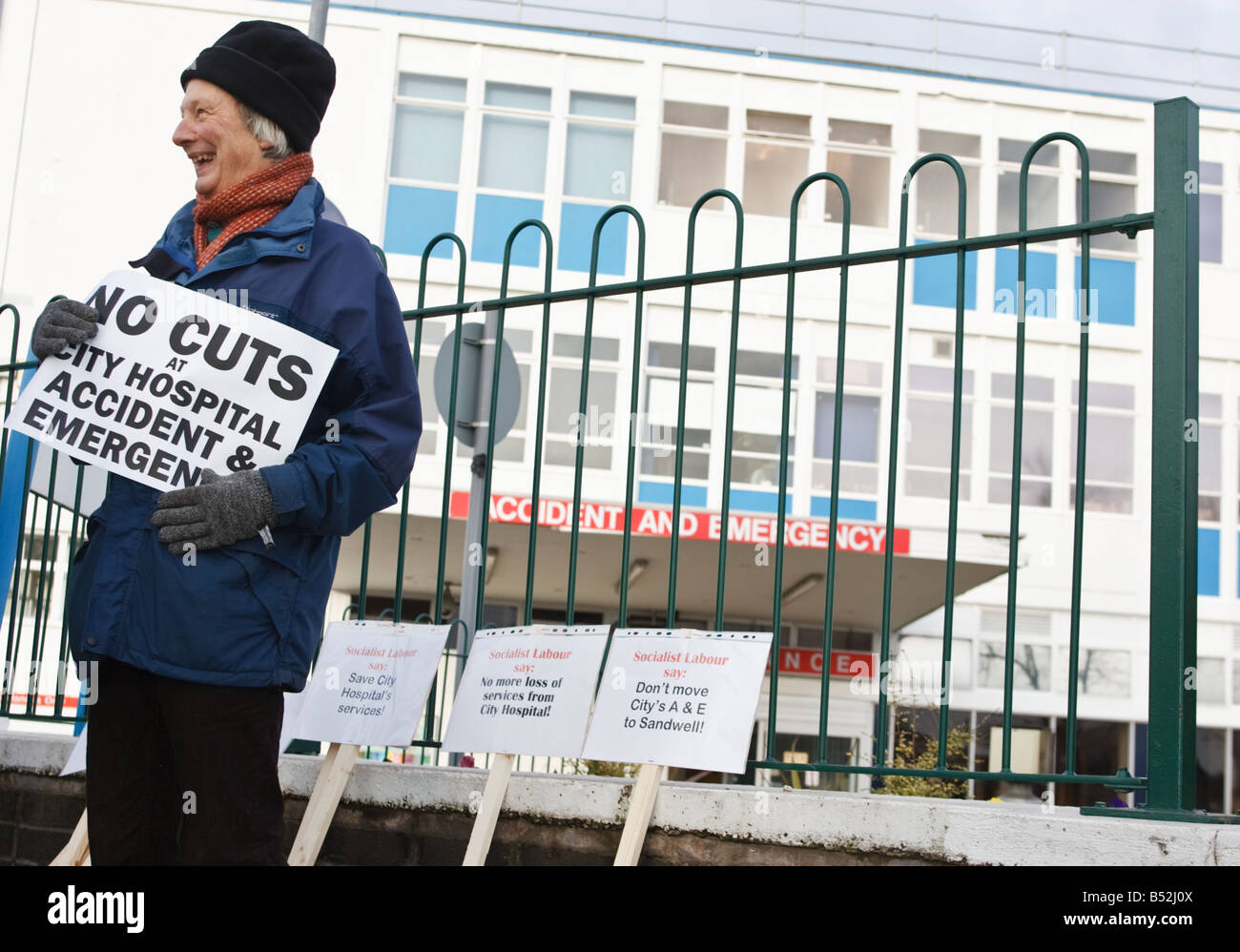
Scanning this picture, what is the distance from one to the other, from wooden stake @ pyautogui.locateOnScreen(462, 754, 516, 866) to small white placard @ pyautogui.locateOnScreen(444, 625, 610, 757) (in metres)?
0.05

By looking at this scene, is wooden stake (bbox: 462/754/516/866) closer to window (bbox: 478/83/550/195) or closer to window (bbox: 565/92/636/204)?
window (bbox: 478/83/550/195)

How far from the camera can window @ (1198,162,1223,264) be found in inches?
936

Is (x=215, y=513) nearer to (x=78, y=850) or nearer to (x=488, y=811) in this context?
(x=488, y=811)

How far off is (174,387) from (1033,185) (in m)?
23.3

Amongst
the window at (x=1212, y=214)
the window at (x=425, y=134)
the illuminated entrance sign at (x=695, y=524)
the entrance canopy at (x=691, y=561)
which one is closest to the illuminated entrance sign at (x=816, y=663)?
the entrance canopy at (x=691, y=561)

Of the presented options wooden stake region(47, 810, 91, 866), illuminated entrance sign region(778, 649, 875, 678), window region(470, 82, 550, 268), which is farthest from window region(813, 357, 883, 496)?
wooden stake region(47, 810, 91, 866)

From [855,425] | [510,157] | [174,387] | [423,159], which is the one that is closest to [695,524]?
[855,425]

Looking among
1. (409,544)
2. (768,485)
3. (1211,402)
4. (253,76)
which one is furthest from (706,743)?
(1211,402)

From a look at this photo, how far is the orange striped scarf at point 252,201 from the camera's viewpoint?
2.74 metres

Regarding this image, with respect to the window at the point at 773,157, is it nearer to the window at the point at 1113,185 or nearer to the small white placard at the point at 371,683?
the window at the point at 1113,185

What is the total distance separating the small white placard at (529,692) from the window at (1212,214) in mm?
23195
